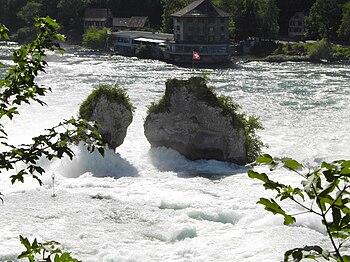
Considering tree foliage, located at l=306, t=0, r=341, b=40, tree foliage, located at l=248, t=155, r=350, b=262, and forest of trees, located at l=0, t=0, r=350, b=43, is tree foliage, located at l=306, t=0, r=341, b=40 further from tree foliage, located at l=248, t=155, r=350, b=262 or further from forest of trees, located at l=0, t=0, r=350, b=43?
tree foliage, located at l=248, t=155, r=350, b=262

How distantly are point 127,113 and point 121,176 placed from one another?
4.53m

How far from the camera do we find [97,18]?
4149 inches

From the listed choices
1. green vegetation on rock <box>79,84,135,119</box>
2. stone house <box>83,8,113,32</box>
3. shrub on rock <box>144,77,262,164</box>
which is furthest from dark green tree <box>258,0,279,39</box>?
green vegetation on rock <box>79,84,135,119</box>

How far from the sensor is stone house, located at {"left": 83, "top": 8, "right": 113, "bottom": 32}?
105 m

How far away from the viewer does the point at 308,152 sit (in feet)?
106

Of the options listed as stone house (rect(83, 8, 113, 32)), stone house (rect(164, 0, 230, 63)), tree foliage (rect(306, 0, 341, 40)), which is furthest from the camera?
stone house (rect(83, 8, 113, 32))

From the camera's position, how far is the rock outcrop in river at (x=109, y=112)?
31.1 metres

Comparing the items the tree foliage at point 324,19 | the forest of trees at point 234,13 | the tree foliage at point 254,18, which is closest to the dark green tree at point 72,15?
the forest of trees at point 234,13

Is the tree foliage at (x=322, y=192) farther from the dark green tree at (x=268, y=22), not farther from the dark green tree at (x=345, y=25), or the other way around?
the dark green tree at (x=268, y=22)

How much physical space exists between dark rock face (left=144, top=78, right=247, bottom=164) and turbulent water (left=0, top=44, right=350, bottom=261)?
79 cm

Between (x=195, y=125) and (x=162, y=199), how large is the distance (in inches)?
318

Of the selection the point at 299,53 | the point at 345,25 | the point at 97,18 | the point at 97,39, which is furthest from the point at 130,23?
the point at 345,25

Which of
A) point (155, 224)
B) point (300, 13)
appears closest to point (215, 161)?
point (155, 224)

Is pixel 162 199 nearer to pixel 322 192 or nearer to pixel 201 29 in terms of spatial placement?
pixel 322 192
